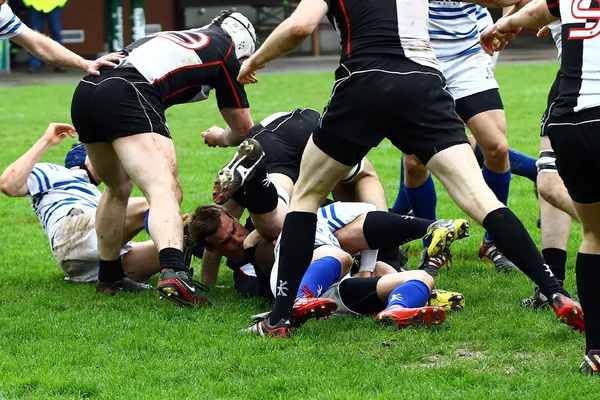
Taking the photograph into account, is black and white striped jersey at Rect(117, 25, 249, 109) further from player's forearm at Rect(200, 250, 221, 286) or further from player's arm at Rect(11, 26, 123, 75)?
player's forearm at Rect(200, 250, 221, 286)

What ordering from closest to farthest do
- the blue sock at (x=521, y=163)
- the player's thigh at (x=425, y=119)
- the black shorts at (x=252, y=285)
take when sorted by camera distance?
the player's thigh at (x=425, y=119) → the black shorts at (x=252, y=285) → the blue sock at (x=521, y=163)

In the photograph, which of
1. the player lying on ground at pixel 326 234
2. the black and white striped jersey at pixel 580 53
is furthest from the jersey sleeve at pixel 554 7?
the player lying on ground at pixel 326 234

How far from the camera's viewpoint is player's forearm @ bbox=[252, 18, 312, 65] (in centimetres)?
441

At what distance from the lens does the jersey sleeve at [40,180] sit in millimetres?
6469

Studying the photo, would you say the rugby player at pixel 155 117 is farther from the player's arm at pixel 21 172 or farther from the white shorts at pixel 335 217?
the white shorts at pixel 335 217

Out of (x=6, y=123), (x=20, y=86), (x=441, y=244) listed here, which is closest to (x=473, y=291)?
(x=441, y=244)

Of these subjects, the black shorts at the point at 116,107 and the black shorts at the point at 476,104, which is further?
the black shorts at the point at 476,104

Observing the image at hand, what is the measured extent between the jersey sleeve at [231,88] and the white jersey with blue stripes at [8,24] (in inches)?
50.5

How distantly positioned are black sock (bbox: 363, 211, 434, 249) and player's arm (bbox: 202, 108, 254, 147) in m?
1.13

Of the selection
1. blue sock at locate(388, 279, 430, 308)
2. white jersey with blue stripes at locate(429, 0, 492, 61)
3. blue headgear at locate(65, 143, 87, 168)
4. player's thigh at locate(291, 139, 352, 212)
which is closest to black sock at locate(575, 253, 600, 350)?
blue sock at locate(388, 279, 430, 308)

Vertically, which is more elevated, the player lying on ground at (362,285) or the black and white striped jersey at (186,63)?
the black and white striped jersey at (186,63)

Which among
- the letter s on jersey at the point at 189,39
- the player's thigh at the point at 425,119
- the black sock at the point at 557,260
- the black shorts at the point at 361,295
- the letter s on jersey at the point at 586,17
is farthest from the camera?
the letter s on jersey at the point at 189,39

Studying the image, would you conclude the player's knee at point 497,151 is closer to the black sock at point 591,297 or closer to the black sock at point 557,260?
the black sock at point 557,260

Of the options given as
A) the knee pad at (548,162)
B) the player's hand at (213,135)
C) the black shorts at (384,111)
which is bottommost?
the player's hand at (213,135)
